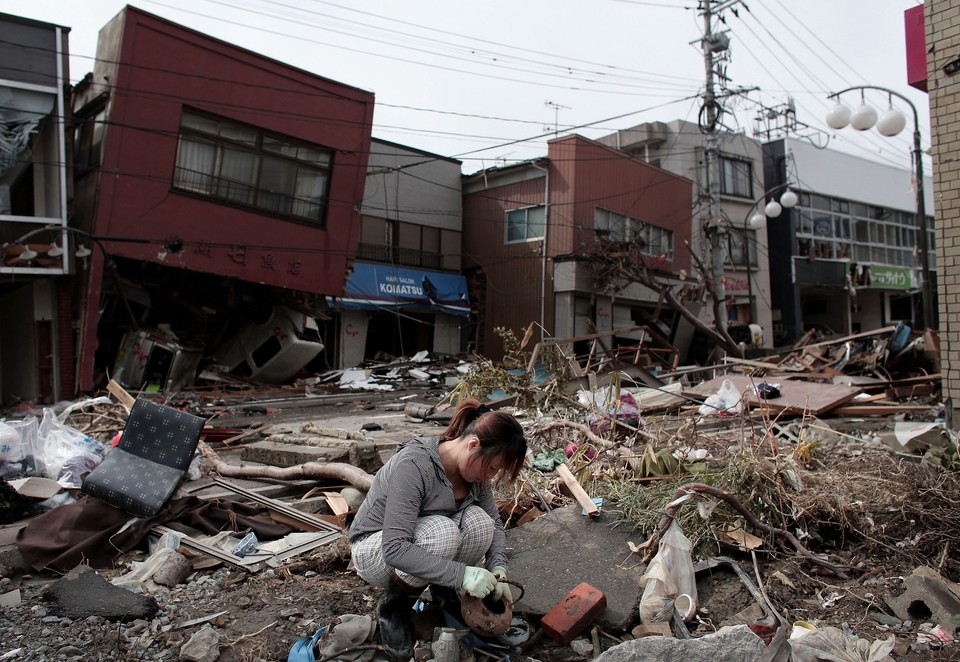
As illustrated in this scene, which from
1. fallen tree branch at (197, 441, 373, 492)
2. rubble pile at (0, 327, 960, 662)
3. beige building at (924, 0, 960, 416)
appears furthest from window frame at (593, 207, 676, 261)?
fallen tree branch at (197, 441, 373, 492)

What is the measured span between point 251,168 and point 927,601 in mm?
14432

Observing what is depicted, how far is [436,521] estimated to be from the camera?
8.93 ft

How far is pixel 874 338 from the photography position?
42.4 ft

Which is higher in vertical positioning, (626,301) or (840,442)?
(626,301)

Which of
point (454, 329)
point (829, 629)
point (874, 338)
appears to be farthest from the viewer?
point (454, 329)

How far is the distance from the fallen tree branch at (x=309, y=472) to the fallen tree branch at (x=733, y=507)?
2.13m

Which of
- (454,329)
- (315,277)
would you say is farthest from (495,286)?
(315,277)

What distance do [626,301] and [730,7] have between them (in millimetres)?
9527

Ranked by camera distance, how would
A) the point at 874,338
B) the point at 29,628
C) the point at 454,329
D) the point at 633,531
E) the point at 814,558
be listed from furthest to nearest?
the point at 454,329, the point at 874,338, the point at 633,531, the point at 814,558, the point at 29,628

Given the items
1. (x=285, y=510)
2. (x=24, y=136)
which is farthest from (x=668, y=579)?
(x=24, y=136)

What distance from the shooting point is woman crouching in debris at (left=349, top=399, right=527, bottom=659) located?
2.57 meters

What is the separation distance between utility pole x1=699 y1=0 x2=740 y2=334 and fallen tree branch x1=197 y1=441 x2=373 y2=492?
48.2 feet

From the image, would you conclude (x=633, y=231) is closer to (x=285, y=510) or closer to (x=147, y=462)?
(x=285, y=510)

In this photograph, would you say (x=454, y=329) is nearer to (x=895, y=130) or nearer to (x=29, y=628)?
(x=895, y=130)
